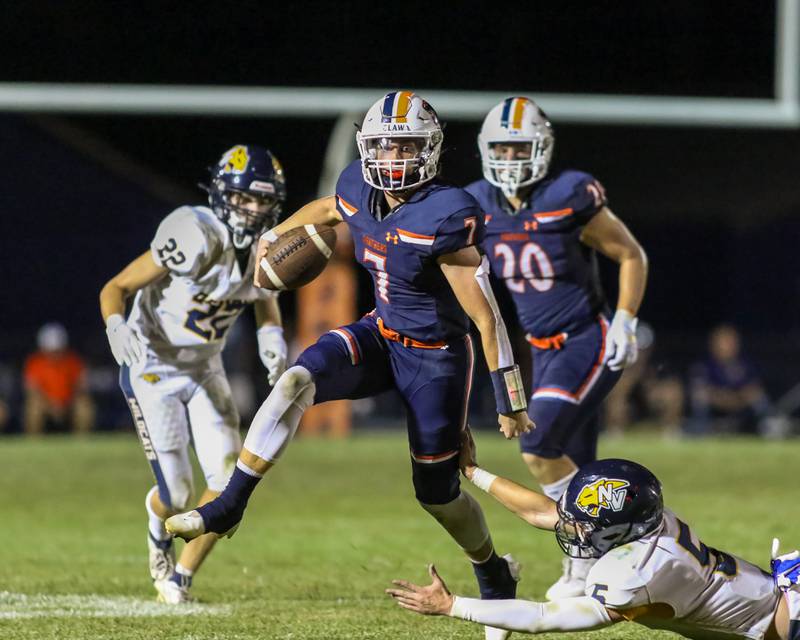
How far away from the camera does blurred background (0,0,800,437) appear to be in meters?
13.0

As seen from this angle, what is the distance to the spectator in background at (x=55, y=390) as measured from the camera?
15.5m

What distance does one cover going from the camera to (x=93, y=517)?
907 cm

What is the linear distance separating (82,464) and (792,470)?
6.20 metres

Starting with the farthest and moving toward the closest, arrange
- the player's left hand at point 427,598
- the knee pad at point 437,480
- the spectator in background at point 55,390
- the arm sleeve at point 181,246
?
the spectator in background at point 55,390 < the arm sleeve at point 181,246 < the knee pad at point 437,480 < the player's left hand at point 427,598

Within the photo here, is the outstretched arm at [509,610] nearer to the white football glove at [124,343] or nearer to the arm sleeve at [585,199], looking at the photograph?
the white football glove at [124,343]

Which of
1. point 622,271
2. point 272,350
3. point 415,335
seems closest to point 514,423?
point 415,335

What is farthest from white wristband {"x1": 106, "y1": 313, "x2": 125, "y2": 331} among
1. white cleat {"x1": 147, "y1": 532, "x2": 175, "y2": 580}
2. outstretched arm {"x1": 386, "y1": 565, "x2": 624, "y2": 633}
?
outstretched arm {"x1": 386, "y1": 565, "x2": 624, "y2": 633}

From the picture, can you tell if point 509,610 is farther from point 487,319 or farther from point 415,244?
point 415,244

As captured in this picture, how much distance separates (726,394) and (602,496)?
12.1 metres

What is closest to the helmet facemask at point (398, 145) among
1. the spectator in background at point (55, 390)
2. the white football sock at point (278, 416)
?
the white football sock at point (278, 416)

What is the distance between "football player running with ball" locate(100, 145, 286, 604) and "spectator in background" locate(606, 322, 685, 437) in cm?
1037

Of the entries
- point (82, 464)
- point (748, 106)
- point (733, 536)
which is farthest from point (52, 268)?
point (733, 536)

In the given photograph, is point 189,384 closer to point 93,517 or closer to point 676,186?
point 93,517

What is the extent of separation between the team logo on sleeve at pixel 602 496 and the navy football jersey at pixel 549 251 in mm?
2123
